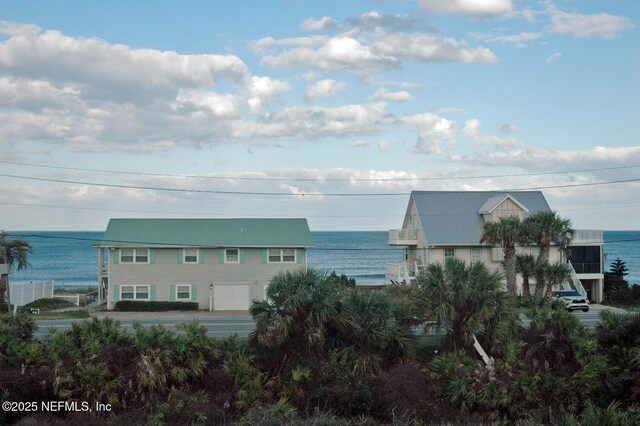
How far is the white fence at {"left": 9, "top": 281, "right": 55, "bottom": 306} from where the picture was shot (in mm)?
46497

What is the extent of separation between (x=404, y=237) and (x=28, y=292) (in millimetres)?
26289

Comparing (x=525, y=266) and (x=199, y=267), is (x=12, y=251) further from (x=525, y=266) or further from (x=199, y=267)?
(x=525, y=266)

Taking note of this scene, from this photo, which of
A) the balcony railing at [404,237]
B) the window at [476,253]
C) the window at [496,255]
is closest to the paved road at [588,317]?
the window at [496,255]

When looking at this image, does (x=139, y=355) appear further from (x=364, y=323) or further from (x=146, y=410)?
(x=364, y=323)

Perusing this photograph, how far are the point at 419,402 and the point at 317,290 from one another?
4486 millimetres

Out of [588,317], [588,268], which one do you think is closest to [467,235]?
[588,268]

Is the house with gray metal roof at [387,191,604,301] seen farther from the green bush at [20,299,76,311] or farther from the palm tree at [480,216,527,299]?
the green bush at [20,299,76,311]

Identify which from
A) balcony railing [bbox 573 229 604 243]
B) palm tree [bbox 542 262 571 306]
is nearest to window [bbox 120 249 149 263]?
palm tree [bbox 542 262 571 306]

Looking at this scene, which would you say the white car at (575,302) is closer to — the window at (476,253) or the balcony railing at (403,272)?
the window at (476,253)

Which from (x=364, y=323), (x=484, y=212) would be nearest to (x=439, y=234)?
(x=484, y=212)

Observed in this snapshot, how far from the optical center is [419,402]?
1919 cm

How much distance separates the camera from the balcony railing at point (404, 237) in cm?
5191

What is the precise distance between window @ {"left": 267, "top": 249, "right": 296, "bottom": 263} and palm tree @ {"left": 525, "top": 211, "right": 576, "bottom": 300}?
13948 millimetres

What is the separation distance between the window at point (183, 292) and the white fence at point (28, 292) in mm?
10426
